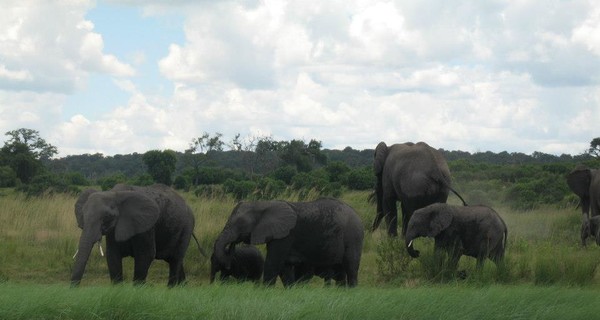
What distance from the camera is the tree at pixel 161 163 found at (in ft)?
116

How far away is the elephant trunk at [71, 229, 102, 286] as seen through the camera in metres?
Answer: 12.0

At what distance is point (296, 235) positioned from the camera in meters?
13.8

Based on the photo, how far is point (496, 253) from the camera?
48.4ft

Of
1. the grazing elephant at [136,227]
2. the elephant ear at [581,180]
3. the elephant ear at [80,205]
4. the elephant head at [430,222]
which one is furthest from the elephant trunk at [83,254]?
the elephant ear at [581,180]

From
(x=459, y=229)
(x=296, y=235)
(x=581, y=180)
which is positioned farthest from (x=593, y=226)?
(x=296, y=235)

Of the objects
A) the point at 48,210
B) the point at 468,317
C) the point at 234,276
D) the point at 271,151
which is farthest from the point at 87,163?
the point at 468,317

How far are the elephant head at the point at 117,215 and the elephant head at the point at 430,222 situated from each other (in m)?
3.68

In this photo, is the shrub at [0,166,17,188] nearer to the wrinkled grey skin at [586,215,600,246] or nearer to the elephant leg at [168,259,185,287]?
the elephant leg at [168,259,185,287]

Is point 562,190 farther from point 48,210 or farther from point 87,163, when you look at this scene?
point 87,163

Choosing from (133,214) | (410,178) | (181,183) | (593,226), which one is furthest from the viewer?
(181,183)

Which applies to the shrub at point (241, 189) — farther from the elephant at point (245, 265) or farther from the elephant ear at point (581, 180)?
the elephant at point (245, 265)

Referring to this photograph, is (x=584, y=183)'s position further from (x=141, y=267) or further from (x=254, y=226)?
(x=141, y=267)

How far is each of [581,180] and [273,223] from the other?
1069 cm

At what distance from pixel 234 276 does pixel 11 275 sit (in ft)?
11.4
